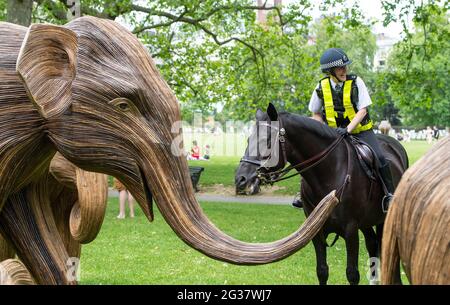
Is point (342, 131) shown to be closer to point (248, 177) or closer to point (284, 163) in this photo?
point (284, 163)

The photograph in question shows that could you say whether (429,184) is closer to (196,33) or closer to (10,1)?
(10,1)

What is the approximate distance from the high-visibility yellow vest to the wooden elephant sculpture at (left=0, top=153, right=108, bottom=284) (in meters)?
3.39

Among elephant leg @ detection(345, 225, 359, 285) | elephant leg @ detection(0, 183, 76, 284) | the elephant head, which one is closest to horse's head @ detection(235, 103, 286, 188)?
elephant leg @ detection(345, 225, 359, 285)

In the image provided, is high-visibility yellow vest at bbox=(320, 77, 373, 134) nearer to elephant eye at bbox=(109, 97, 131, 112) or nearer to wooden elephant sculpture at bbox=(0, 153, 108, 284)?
wooden elephant sculpture at bbox=(0, 153, 108, 284)

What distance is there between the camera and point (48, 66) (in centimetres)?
231

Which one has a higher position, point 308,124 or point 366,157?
point 308,124

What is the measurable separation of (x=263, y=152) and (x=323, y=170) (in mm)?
587

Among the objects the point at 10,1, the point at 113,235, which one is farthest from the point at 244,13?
the point at 113,235

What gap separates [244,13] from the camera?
48.2 feet

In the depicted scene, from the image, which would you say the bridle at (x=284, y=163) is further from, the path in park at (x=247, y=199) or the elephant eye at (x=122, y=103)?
the path in park at (x=247, y=199)

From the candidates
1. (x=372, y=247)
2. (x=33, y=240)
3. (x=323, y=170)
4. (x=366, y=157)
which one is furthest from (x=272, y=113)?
(x=33, y=240)

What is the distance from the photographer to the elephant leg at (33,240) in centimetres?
251

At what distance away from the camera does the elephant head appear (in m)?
2.24
